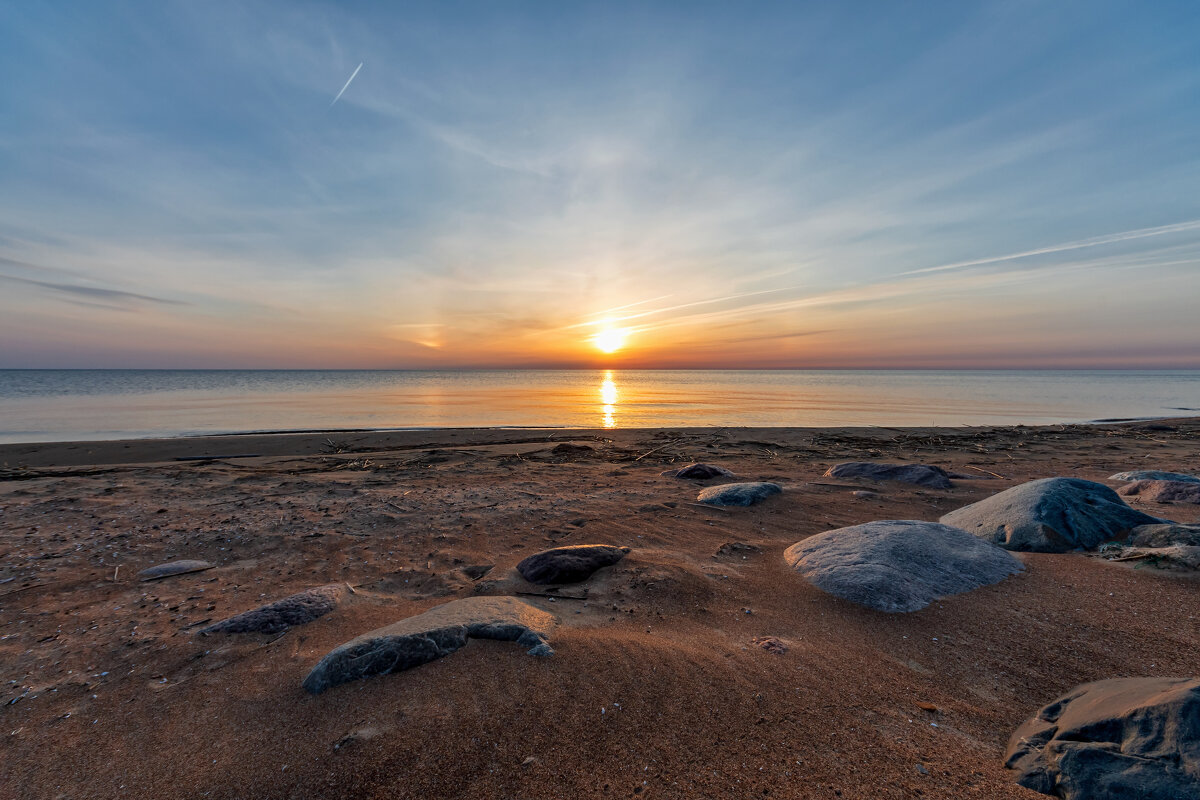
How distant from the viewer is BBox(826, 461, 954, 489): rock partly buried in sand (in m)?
7.59

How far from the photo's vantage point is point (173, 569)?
4375 mm

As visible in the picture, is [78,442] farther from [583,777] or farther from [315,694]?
[583,777]

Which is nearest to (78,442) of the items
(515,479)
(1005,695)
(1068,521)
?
(515,479)

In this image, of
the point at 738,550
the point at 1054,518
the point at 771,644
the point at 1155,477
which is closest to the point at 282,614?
the point at 771,644

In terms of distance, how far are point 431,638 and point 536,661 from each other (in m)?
0.62

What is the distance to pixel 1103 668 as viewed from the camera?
2768 millimetres

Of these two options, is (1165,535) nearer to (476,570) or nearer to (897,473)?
(897,473)

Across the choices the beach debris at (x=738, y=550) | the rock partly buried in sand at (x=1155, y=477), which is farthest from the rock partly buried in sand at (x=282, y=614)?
the rock partly buried in sand at (x=1155, y=477)

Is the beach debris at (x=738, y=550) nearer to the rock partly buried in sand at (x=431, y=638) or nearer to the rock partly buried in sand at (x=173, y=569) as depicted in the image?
the rock partly buried in sand at (x=431, y=638)

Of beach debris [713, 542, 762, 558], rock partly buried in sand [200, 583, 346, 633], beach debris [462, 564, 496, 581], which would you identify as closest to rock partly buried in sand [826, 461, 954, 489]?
beach debris [713, 542, 762, 558]

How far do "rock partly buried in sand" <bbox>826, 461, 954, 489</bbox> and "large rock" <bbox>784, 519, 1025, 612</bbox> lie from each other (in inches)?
142

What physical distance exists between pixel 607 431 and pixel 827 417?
994 cm

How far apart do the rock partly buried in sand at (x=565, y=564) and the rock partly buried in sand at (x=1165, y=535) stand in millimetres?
4641

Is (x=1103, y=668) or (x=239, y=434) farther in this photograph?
(x=239, y=434)
